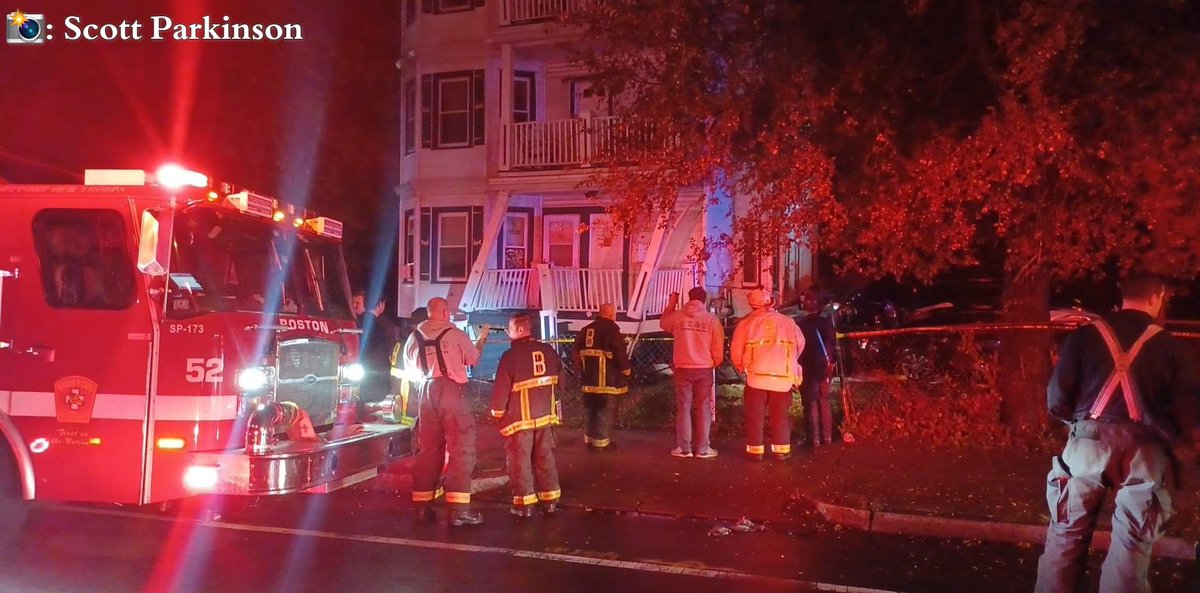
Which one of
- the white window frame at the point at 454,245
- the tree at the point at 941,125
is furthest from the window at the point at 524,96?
the tree at the point at 941,125

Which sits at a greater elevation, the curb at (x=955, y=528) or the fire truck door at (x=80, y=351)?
the fire truck door at (x=80, y=351)

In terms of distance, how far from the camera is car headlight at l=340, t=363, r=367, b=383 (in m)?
7.36

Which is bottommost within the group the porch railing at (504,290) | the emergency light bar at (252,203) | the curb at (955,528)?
the curb at (955,528)

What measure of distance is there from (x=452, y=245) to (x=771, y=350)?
10.4 meters

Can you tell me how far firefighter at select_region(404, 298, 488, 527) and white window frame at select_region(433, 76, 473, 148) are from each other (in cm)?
1150

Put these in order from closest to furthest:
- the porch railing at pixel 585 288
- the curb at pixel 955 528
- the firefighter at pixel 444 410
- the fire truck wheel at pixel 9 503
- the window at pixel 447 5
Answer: the fire truck wheel at pixel 9 503, the curb at pixel 955 528, the firefighter at pixel 444 410, the porch railing at pixel 585 288, the window at pixel 447 5

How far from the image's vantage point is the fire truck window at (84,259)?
6.17 meters

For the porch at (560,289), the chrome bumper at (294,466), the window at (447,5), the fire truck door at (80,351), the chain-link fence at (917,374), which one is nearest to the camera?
the chrome bumper at (294,466)

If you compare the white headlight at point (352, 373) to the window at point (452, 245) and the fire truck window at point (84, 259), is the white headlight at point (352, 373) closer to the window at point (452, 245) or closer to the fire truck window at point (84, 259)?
the fire truck window at point (84, 259)

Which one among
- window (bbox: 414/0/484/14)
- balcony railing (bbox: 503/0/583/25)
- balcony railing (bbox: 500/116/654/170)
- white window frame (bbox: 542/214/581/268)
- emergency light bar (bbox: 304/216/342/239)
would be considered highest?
window (bbox: 414/0/484/14)

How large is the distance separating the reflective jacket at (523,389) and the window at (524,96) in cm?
1171

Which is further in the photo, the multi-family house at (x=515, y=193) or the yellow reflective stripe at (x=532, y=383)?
the multi-family house at (x=515, y=193)

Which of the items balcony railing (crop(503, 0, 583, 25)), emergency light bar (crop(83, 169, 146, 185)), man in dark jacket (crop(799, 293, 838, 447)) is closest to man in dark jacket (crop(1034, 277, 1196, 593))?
man in dark jacket (crop(799, 293, 838, 447))

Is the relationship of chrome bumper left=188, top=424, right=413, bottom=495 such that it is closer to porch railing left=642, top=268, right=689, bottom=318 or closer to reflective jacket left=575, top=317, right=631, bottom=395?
reflective jacket left=575, top=317, right=631, bottom=395
